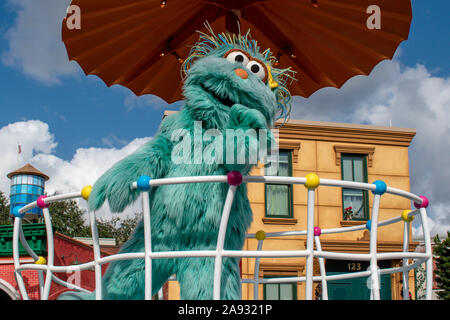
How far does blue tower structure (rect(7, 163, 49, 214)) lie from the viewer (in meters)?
14.0

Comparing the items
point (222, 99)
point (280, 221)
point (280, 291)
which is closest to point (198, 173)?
point (222, 99)

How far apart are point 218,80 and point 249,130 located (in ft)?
1.42

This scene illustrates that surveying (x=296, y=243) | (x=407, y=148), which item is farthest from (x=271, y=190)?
(x=407, y=148)

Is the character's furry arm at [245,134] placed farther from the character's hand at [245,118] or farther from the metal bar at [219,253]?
the metal bar at [219,253]

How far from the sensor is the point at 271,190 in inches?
452

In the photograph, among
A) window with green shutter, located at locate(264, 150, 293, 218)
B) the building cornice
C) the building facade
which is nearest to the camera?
the building facade

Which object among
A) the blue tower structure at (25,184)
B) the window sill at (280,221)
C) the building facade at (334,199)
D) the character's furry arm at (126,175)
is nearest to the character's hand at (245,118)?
the character's furry arm at (126,175)

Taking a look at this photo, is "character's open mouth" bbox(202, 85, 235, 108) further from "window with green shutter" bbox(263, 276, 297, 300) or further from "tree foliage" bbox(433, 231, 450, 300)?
"tree foliage" bbox(433, 231, 450, 300)

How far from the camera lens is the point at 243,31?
11.6ft

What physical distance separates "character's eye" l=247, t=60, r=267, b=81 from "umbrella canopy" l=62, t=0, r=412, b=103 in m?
0.53

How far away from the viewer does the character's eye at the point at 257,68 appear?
2871 mm

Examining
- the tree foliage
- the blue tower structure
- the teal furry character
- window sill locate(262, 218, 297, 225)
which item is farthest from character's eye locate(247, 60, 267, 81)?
the blue tower structure

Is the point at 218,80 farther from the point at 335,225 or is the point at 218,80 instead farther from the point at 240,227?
the point at 335,225
